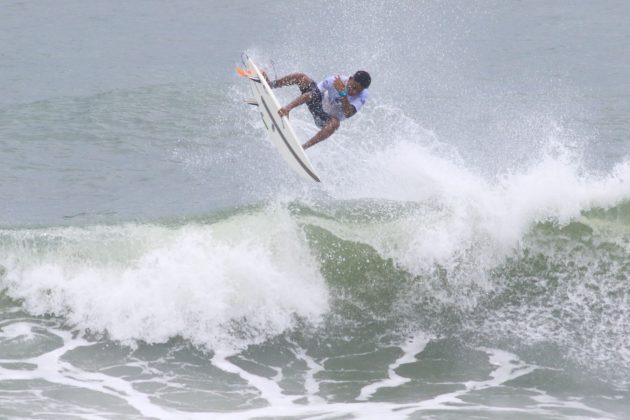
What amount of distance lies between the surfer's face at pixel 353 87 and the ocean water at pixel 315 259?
69.6 inches

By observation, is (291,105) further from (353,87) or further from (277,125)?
(353,87)

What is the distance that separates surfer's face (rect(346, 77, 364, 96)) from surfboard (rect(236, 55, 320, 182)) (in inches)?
33.3

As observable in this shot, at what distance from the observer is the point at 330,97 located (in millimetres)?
10953

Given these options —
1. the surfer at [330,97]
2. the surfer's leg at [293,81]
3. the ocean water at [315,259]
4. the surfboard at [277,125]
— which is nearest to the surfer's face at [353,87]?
the surfer at [330,97]

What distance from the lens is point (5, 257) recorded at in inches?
430

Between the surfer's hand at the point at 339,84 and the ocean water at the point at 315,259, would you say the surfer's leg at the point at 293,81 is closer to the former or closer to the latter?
the surfer's hand at the point at 339,84

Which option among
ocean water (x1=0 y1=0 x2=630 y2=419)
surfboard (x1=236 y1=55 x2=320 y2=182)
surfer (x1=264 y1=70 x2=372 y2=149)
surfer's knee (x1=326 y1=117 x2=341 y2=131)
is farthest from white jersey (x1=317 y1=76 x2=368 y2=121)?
ocean water (x1=0 y1=0 x2=630 y2=419)

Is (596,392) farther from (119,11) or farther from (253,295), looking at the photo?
(119,11)

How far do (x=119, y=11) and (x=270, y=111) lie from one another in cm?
1622

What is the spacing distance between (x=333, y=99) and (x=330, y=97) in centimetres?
5

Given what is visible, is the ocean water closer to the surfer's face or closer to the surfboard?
the surfboard

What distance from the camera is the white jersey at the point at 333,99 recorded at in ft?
35.8

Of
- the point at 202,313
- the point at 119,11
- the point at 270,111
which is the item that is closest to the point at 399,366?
the point at 202,313

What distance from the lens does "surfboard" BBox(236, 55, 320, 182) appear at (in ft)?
35.8
